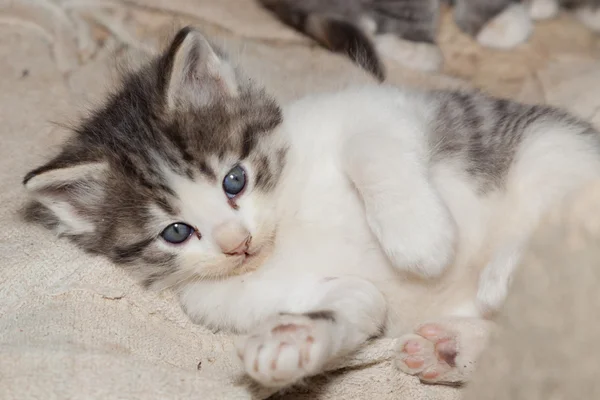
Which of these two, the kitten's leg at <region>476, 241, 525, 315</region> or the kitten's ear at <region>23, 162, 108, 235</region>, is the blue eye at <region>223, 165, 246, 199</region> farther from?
the kitten's leg at <region>476, 241, 525, 315</region>

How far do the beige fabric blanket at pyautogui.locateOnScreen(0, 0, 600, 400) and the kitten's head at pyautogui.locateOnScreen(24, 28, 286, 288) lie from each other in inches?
4.3

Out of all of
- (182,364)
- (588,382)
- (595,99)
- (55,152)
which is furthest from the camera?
(595,99)

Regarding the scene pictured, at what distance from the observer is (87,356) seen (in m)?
1.47

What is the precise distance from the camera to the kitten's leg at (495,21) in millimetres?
2936

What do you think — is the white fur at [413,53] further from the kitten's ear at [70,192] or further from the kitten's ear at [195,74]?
the kitten's ear at [70,192]

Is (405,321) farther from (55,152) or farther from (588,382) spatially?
(55,152)

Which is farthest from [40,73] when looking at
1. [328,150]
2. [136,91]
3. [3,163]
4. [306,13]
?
[328,150]

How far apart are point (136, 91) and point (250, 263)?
0.55 metres

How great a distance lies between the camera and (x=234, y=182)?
163 centimetres

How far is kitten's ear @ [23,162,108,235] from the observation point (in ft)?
5.47

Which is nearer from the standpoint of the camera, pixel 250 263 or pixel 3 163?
pixel 250 263

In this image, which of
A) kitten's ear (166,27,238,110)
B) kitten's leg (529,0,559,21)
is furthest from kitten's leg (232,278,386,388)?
A: kitten's leg (529,0,559,21)

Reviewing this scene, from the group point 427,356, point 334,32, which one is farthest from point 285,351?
point 334,32

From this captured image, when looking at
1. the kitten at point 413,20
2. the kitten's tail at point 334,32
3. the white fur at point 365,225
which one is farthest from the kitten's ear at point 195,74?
the kitten at point 413,20
